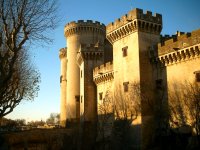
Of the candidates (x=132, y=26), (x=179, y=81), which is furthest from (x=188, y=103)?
(x=132, y=26)

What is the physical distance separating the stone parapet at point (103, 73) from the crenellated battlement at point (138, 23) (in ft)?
15.5

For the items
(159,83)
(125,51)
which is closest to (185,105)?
(159,83)

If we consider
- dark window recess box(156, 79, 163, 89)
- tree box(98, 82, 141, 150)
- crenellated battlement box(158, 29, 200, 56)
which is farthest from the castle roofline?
tree box(98, 82, 141, 150)

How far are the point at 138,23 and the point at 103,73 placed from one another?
28.9 ft

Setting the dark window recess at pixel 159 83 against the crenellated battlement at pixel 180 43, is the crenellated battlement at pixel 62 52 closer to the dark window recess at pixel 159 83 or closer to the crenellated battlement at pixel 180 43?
the crenellated battlement at pixel 180 43

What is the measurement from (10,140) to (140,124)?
15.7m

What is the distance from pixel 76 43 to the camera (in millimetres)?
42281

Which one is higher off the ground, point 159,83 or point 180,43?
point 180,43

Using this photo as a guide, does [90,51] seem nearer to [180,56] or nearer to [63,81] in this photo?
[63,81]

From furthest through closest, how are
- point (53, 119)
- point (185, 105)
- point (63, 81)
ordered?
point (53, 119), point (63, 81), point (185, 105)

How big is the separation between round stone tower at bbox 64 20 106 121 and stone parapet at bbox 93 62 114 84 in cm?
655

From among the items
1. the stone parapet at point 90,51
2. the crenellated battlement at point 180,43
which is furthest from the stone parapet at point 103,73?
the crenellated battlement at point 180,43

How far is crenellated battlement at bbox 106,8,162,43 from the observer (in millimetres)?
26641

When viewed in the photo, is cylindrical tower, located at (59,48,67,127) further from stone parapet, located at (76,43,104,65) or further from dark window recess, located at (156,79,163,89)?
dark window recess, located at (156,79,163,89)
